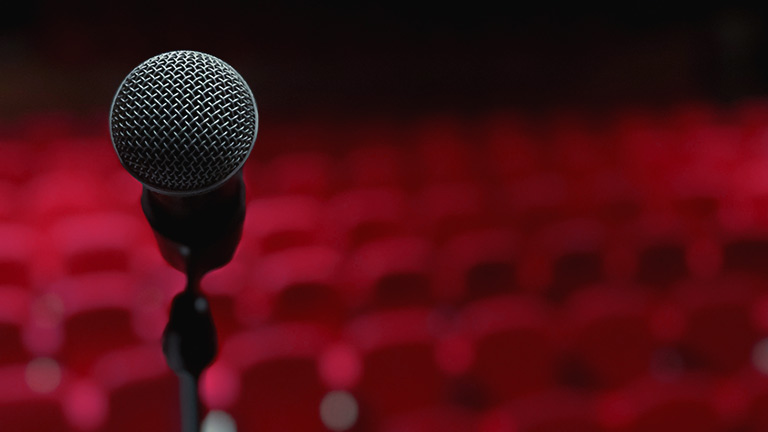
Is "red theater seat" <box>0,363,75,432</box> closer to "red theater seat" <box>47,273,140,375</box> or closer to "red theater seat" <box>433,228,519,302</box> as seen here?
"red theater seat" <box>47,273,140,375</box>

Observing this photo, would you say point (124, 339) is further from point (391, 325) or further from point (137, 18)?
point (137, 18)

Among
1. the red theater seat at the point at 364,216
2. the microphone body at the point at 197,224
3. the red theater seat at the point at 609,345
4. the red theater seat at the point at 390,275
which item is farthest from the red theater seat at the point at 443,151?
the microphone body at the point at 197,224

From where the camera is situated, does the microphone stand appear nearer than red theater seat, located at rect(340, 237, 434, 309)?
Yes

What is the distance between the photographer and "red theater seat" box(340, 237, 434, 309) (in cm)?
147

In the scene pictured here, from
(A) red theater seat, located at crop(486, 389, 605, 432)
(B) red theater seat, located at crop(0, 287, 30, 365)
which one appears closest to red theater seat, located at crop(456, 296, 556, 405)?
(A) red theater seat, located at crop(486, 389, 605, 432)

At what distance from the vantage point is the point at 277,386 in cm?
110

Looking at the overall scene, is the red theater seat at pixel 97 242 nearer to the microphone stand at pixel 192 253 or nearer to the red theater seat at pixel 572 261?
the red theater seat at pixel 572 261

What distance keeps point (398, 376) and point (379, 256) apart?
1.48 ft

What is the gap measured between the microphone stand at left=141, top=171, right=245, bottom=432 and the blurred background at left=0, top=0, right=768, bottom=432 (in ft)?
2.32

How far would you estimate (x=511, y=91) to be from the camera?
12.3ft

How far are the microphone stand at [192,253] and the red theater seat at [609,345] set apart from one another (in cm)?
106

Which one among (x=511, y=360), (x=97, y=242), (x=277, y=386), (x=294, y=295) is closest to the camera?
(x=277, y=386)

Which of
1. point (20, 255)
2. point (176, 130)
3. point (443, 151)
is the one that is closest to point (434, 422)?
point (176, 130)

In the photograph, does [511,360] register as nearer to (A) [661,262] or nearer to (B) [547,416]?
(B) [547,416]
